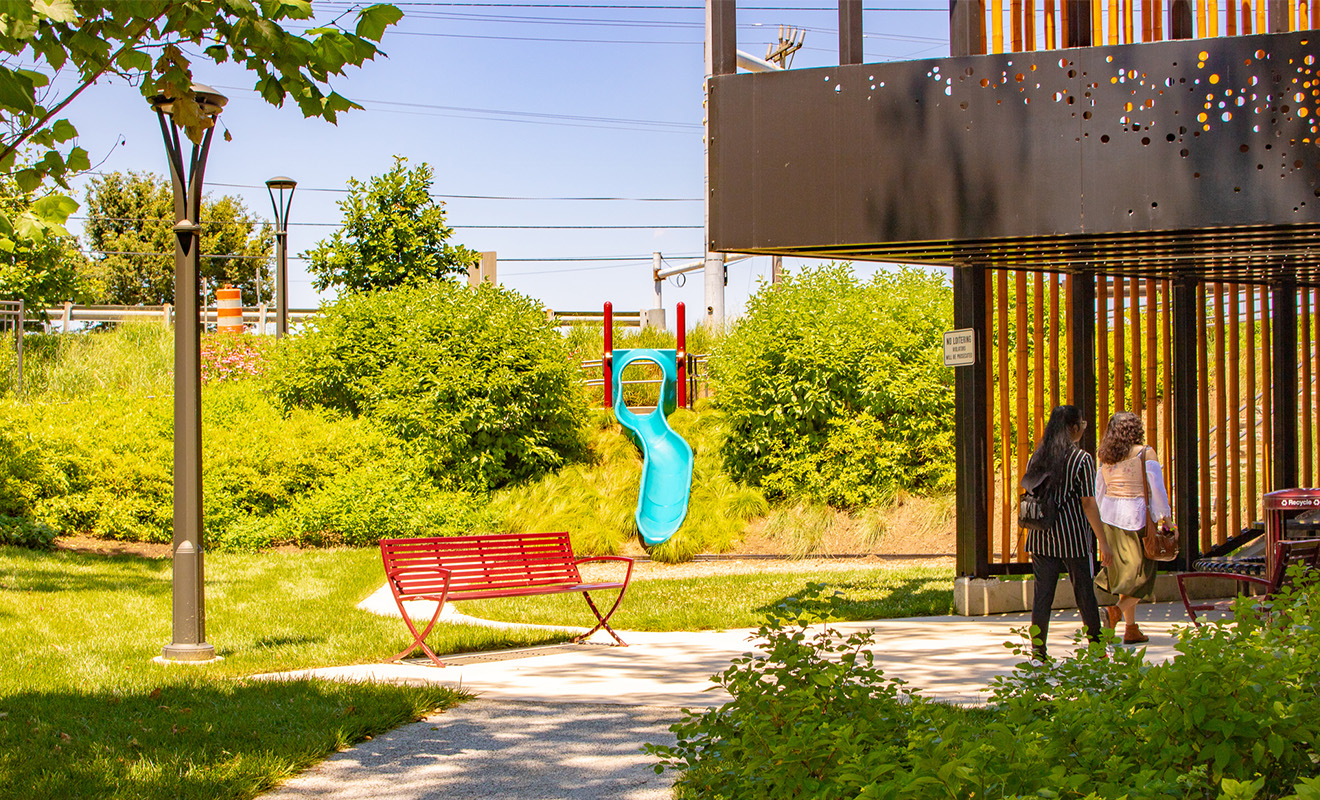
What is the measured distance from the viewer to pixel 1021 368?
31.8ft

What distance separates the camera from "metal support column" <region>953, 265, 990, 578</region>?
946 cm

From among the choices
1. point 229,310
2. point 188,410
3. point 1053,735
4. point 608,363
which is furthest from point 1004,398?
point 229,310

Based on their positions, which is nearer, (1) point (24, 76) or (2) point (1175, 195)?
(1) point (24, 76)

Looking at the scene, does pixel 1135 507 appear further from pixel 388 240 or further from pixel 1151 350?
pixel 388 240

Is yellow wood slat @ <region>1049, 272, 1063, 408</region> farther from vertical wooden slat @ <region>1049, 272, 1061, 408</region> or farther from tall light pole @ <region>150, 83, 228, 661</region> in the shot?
tall light pole @ <region>150, 83, 228, 661</region>

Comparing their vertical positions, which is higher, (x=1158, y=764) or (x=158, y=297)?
(x=158, y=297)

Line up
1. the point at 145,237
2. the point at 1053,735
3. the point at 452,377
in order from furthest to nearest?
1. the point at 145,237
2. the point at 452,377
3. the point at 1053,735

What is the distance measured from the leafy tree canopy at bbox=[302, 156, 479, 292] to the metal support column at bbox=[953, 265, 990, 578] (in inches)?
591

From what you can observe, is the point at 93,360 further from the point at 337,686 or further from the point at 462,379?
the point at 337,686

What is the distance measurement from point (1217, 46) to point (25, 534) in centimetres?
1390

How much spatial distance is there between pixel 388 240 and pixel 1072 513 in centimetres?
1765

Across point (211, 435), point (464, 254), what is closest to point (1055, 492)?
point (211, 435)

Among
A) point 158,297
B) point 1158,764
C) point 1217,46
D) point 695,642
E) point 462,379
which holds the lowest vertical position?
point 695,642

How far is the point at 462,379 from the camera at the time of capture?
1769 centimetres
